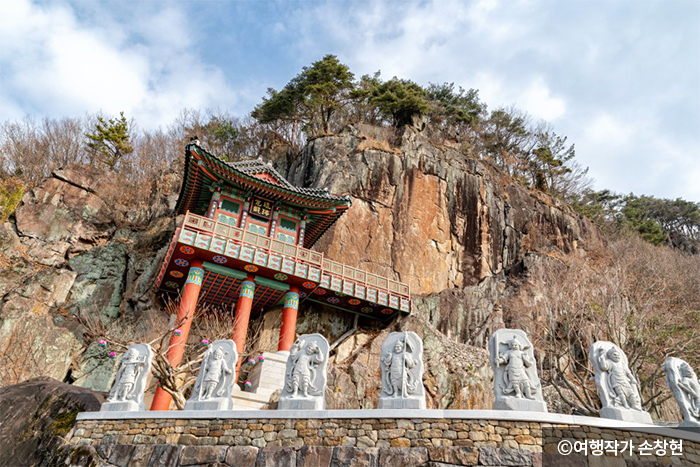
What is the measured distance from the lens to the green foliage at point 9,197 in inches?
807

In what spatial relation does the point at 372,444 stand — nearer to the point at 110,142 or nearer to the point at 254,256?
the point at 254,256

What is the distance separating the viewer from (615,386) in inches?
274

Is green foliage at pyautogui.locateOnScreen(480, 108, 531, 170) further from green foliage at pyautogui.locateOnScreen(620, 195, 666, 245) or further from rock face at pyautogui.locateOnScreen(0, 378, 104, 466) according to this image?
rock face at pyautogui.locateOnScreen(0, 378, 104, 466)

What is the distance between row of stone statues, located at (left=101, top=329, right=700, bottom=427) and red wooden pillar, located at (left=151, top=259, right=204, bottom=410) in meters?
5.08

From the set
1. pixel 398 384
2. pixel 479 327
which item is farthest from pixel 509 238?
pixel 398 384

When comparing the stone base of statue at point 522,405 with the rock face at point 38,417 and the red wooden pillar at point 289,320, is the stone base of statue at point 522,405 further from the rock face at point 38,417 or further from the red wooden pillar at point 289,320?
the red wooden pillar at point 289,320

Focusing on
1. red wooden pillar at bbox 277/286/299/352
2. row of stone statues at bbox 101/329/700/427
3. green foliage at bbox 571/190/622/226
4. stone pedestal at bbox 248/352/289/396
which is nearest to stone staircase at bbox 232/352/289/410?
stone pedestal at bbox 248/352/289/396

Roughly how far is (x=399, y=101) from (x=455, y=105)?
319 inches

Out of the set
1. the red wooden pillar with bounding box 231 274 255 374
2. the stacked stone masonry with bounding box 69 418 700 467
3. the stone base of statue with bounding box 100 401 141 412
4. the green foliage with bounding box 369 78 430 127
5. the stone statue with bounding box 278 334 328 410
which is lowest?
the stacked stone masonry with bounding box 69 418 700 467

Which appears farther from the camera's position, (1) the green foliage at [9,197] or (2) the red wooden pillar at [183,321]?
(1) the green foliage at [9,197]

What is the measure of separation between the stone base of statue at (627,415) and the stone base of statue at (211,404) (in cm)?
622

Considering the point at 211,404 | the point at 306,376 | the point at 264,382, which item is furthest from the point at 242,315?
the point at 306,376

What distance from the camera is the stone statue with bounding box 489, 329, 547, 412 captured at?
6496mm

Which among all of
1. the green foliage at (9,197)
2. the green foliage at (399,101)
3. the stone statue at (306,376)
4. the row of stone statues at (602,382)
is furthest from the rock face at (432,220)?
the green foliage at (9,197)
